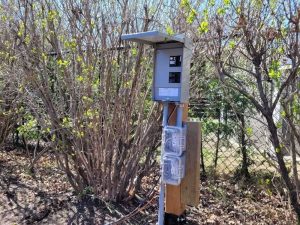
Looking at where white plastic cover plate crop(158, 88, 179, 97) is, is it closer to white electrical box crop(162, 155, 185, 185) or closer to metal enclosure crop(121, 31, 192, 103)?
metal enclosure crop(121, 31, 192, 103)

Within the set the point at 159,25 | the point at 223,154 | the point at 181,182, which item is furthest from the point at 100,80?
the point at 223,154

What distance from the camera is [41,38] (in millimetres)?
4172

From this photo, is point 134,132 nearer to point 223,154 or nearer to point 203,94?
point 203,94

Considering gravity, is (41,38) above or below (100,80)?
above

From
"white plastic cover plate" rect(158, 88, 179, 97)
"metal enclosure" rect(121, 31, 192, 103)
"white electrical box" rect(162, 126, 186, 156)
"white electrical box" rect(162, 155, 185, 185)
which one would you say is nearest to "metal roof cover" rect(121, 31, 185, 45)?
"metal enclosure" rect(121, 31, 192, 103)

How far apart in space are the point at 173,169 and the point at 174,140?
0.78 feet

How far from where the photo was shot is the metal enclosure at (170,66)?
2947 mm

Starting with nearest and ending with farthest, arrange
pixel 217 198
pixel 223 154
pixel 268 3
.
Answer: pixel 268 3, pixel 217 198, pixel 223 154

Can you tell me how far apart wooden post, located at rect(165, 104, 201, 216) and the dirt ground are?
65 cm

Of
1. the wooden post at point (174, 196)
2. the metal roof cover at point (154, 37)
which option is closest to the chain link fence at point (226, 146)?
the wooden post at point (174, 196)

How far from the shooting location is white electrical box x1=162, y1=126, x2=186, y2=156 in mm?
3001

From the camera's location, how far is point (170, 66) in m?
3.02

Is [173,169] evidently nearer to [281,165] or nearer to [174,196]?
[174,196]

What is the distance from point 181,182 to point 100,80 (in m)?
1.45
